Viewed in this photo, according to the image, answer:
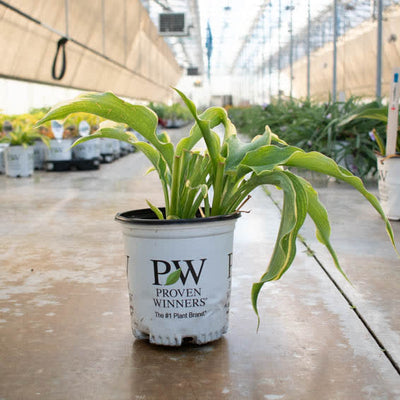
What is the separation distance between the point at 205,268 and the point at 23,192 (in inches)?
138

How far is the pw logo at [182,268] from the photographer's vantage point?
4.44ft

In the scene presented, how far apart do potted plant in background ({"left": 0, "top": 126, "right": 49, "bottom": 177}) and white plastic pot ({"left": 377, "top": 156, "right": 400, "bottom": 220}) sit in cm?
355

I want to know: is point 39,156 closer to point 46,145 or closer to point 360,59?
point 46,145

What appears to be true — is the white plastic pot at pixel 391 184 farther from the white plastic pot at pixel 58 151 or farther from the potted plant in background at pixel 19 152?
the white plastic pot at pixel 58 151

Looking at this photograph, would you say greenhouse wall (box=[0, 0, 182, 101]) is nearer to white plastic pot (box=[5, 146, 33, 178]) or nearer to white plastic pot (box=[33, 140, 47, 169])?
white plastic pot (box=[33, 140, 47, 169])

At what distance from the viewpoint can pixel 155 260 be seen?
1.36 meters

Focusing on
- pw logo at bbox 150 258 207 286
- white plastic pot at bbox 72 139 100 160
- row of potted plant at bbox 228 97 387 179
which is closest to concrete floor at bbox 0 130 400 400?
pw logo at bbox 150 258 207 286

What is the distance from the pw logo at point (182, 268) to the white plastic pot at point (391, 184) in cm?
197

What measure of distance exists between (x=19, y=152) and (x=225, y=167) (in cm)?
470

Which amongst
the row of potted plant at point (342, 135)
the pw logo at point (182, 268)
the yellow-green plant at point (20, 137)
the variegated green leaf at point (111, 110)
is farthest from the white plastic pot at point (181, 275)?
the yellow-green plant at point (20, 137)

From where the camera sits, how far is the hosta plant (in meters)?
1.24

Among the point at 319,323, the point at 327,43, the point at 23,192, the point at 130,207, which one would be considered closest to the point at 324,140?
the point at 130,207

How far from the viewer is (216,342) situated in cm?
144

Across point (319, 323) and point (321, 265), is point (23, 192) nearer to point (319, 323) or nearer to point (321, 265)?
point (321, 265)
